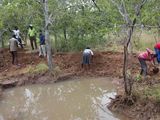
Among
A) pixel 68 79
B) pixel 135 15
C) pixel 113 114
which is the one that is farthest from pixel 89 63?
pixel 135 15

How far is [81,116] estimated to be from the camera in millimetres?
10383

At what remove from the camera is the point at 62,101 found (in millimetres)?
12117

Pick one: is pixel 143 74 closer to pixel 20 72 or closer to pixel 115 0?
pixel 115 0

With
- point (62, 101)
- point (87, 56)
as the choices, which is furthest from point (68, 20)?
point (62, 101)

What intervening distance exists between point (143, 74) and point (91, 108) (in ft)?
9.00

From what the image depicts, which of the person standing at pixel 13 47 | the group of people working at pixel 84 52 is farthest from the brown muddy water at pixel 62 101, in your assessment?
the person standing at pixel 13 47

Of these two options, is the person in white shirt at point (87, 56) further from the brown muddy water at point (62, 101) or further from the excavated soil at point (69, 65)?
the brown muddy water at point (62, 101)

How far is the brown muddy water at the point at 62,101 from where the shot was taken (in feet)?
34.5

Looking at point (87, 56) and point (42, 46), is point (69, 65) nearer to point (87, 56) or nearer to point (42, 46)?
point (87, 56)

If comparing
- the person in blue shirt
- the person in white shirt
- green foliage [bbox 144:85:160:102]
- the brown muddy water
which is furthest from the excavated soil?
green foliage [bbox 144:85:160:102]

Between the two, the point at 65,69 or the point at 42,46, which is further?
the point at 42,46

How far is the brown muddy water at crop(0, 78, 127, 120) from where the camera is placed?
414 inches

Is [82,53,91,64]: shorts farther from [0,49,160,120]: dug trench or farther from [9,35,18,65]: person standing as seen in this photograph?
[9,35,18,65]: person standing

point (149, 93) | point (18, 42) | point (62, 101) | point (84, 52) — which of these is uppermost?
point (18, 42)
